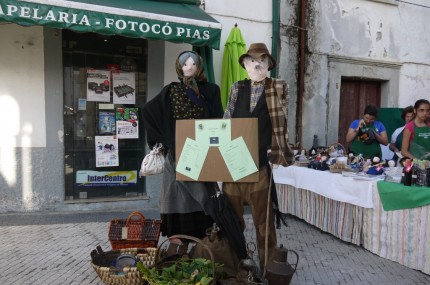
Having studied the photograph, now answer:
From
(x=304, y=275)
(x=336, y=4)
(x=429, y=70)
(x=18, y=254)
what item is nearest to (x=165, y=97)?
(x=304, y=275)

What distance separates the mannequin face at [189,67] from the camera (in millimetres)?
2948

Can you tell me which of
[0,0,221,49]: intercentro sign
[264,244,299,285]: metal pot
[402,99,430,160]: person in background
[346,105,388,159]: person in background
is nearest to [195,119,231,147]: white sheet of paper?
[264,244,299,285]: metal pot

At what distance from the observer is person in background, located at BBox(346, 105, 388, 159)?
489 cm

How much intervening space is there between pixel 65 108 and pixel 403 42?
6493 millimetres

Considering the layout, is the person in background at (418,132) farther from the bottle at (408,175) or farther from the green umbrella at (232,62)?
the green umbrella at (232,62)

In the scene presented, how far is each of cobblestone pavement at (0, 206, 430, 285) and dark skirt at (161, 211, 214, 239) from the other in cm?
78

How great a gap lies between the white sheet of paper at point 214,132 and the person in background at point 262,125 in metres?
0.24

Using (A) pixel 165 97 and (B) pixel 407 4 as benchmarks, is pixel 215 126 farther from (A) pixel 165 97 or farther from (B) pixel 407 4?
(B) pixel 407 4

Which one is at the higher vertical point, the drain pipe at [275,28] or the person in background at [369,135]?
the drain pipe at [275,28]

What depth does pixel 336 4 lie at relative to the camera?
22.7 feet

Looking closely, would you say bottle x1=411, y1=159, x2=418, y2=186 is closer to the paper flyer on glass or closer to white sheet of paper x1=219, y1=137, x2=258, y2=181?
white sheet of paper x1=219, y1=137, x2=258, y2=181

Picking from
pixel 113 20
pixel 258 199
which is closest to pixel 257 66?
pixel 258 199

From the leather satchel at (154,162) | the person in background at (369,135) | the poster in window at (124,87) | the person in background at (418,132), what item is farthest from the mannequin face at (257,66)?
the poster in window at (124,87)

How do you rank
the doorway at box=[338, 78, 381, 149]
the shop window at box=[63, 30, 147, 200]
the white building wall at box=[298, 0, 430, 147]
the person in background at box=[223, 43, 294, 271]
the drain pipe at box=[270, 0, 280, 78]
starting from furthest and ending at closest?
the doorway at box=[338, 78, 381, 149] < the white building wall at box=[298, 0, 430, 147] < the drain pipe at box=[270, 0, 280, 78] < the shop window at box=[63, 30, 147, 200] < the person in background at box=[223, 43, 294, 271]
